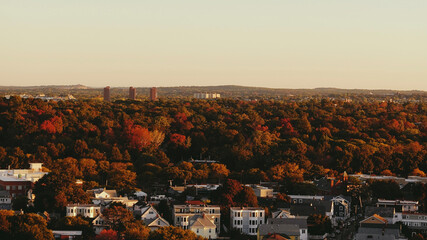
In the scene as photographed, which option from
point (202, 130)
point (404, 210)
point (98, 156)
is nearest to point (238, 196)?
point (404, 210)

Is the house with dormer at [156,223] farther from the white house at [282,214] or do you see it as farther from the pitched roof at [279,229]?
the white house at [282,214]

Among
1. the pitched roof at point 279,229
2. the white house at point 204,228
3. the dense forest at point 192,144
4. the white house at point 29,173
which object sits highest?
the dense forest at point 192,144

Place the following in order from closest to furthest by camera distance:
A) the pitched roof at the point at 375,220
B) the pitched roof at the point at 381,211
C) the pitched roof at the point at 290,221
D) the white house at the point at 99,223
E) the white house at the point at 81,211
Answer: the white house at the point at 99,223, the pitched roof at the point at 290,221, the white house at the point at 81,211, the pitched roof at the point at 375,220, the pitched roof at the point at 381,211

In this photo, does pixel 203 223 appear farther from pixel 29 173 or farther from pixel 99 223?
pixel 29 173

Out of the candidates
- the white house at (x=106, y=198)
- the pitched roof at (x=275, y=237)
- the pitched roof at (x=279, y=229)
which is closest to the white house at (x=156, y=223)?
the white house at (x=106, y=198)

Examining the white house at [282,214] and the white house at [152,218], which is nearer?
the white house at [152,218]

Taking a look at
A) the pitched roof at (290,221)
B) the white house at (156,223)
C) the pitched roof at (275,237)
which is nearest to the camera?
the pitched roof at (275,237)
